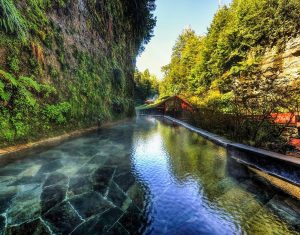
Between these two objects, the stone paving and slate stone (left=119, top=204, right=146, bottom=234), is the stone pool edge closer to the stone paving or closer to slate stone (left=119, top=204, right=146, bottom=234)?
the stone paving

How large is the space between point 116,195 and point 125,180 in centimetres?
75

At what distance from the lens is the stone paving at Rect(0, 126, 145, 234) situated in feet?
8.54

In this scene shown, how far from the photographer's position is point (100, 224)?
8.70 ft

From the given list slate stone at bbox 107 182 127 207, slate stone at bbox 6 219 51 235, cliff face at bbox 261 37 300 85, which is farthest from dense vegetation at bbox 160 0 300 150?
slate stone at bbox 6 219 51 235

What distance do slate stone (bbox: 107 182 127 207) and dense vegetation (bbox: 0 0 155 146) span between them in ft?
15.0

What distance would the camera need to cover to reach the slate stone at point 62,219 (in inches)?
99.8

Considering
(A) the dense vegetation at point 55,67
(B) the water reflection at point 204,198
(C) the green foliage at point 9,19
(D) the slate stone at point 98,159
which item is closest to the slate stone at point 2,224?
(B) the water reflection at point 204,198

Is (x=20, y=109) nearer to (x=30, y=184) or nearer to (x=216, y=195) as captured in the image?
(x=30, y=184)

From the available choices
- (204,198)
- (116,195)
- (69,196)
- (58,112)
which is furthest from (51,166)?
(204,198)

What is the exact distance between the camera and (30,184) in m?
3.86

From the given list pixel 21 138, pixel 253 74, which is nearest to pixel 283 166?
pixel 253 74

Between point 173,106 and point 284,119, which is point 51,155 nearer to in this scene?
point 284,119

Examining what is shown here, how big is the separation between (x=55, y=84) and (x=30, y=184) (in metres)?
6.24

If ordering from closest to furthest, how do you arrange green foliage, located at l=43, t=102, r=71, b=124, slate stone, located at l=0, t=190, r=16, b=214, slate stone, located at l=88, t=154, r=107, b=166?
slate stone, located at l=0, t=190, r=16, b=214
slate stone, located at l=88, t=154, r=107, b=166
green foliage, located at l=43, t=102, r=71, b=124
